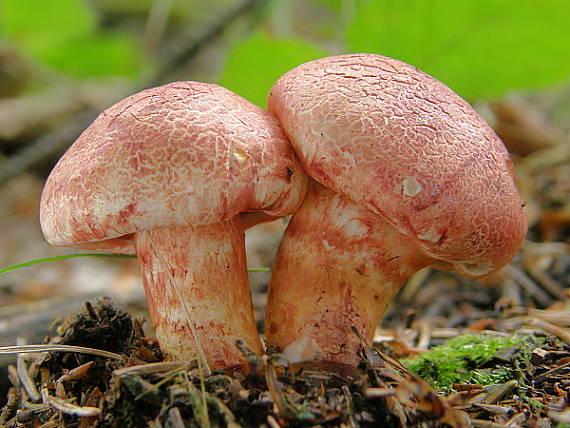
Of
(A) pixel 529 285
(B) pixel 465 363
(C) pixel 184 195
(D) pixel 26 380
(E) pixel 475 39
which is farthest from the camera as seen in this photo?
(A) pixel 529 285

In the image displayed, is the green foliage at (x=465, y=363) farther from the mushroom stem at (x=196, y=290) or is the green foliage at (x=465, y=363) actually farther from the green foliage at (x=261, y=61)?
the green foliage at (x=261, y=61)

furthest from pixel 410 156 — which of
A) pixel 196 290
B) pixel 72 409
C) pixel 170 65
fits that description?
pixel 170 65

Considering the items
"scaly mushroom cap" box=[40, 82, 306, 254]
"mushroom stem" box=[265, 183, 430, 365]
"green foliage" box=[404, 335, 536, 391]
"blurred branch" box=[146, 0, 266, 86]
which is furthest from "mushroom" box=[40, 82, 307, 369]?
"blurred branch" box=[146, 0, 266, 86]

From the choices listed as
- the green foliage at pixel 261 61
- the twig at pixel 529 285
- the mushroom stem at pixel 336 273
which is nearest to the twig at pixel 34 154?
the green foliage at pixel 261 61

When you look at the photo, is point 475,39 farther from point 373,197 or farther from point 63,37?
point 63,37

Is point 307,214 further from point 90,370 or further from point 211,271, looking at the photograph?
point 90,370

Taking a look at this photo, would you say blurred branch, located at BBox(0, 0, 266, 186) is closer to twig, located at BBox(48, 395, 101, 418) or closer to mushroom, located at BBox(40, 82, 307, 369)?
mushroom, located at BBox(40, 82, 307, 369)

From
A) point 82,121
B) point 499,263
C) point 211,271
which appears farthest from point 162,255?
point 82,121
